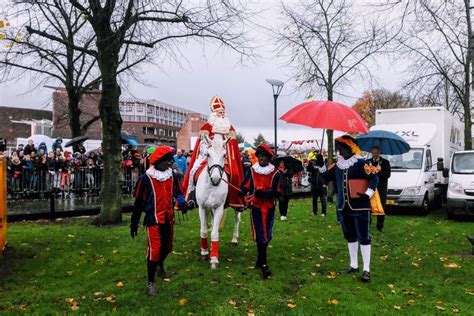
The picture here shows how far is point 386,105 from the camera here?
56.8m

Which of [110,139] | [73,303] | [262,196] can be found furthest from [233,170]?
[110,139]

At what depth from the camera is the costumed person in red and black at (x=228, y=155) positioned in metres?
8.48

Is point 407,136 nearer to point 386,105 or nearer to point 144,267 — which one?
point 144,267

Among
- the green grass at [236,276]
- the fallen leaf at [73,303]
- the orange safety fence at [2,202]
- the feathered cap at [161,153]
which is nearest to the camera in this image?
the fallen leaf at [73,303]

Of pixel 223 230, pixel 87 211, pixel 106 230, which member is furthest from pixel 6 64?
pixel 223 230

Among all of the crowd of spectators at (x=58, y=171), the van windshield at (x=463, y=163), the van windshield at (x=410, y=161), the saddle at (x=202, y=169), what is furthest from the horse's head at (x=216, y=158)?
the van windshield at (x=410, y=161)

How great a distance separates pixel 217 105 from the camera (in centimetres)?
894

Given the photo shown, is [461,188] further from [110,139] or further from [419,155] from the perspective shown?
[110,139]

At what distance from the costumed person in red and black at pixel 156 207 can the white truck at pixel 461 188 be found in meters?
10.2

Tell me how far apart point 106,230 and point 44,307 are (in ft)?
17.5

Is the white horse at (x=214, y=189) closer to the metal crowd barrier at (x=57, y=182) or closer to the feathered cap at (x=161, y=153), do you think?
the feathered cap at (x=161, y=153)

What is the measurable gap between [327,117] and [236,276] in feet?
9.76

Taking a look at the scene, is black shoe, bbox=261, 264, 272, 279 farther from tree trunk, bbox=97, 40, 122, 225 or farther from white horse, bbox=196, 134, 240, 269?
tree trunk, bbox=97, 40, 122, 225

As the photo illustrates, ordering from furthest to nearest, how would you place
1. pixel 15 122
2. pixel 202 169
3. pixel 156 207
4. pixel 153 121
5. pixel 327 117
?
pixel 153 121 → pixel 15 122 → pixel 202 169 → pixel 327 117 → pixel 156 207
